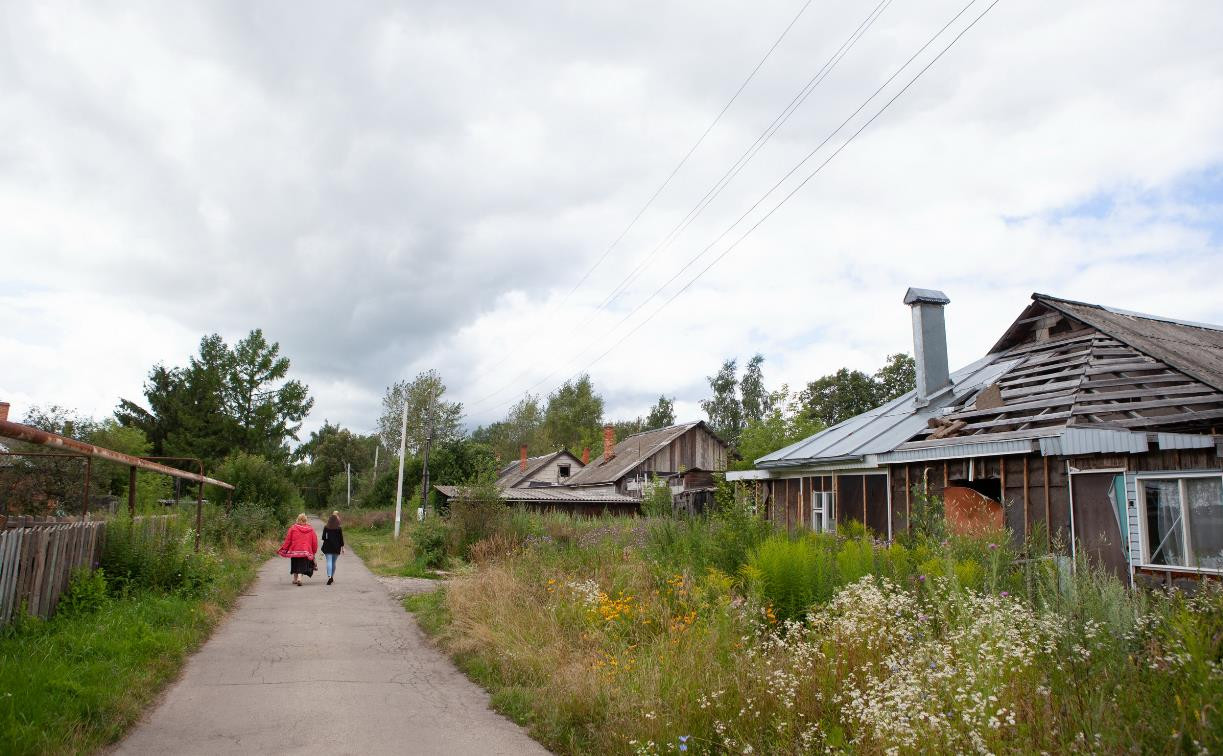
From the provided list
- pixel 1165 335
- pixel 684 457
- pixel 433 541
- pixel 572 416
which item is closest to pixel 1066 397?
pixel 1165 335

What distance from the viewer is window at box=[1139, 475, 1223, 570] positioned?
8977mm

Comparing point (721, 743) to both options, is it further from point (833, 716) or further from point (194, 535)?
point (194, 535)

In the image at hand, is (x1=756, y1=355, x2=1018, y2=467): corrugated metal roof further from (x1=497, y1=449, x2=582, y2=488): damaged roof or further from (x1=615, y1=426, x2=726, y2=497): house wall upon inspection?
(x1=497, y1=449, x2=582, y2=488): damaged roof

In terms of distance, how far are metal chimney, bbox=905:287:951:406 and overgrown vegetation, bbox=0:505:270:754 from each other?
14504 millimetres

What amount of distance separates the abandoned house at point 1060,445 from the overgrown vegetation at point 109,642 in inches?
328

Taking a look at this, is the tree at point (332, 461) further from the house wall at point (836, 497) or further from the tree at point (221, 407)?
the house wall at point (836, 497)

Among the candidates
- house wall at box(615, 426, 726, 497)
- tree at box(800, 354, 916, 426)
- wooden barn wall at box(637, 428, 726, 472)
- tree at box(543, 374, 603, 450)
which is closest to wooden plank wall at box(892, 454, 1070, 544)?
house wall at box(615, 426, 726, 497)

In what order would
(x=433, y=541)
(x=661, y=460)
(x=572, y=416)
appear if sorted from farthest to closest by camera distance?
(x=572, y=416), (x=661, y=460), (x=433, y=541)

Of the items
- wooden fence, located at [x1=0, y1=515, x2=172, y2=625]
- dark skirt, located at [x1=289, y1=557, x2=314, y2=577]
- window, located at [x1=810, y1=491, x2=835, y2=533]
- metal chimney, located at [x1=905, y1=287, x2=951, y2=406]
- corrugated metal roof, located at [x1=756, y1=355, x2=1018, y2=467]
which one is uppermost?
metal chimney, located at [x1=905, y1=287, x2=951, y2=406]

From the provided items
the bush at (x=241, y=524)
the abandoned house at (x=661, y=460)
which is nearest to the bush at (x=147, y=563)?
the bush at (x=241, y=524)

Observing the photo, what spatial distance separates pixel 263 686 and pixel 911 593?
615 centimetres

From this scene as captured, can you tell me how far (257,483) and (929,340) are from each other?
26652 mm

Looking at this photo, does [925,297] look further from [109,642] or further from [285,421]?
[285,421]

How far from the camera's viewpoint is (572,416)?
70.5 m
